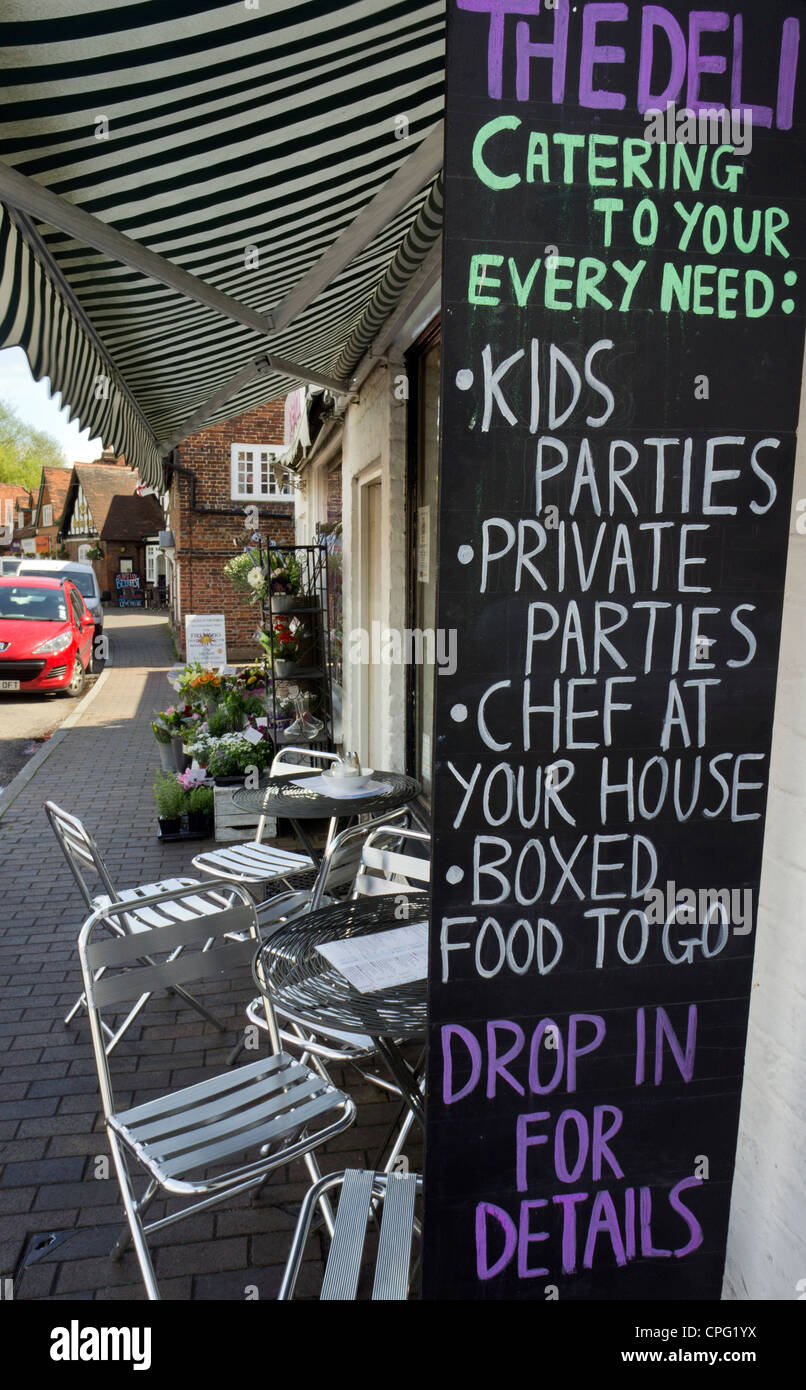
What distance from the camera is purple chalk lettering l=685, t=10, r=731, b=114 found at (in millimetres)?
1619

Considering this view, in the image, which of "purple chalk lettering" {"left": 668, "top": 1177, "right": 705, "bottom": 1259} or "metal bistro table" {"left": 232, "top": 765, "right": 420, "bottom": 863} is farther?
"metal bistro table" {"left": 232, "top": 765, "right": 420, "bottom": 863}

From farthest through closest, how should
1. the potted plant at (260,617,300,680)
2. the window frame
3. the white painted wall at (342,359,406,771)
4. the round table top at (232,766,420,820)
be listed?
the window frame
the potted plant at (260,617,300,680)
the white painted wall at (342,359,406,771)
the round table top at (232,766,420,820)

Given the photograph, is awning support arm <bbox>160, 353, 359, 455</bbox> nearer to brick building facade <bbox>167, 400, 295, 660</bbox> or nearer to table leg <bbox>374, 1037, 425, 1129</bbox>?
table leg <bbox>374, 1037, 425, 1129</bbox>

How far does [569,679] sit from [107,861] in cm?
511

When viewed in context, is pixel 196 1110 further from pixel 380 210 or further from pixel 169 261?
pixel 380 210

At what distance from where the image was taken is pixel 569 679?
1713 mm

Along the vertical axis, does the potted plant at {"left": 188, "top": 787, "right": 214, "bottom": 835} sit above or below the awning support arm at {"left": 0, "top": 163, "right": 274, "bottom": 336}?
below

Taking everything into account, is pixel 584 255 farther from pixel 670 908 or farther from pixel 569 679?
pixel 670 908

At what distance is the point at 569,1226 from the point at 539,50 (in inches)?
87.5

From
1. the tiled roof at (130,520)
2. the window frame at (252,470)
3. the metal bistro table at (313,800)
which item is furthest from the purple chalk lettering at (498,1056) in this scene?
the tiled roof at (130,520)

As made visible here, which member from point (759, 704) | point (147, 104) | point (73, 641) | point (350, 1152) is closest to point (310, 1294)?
point (350, 1152)

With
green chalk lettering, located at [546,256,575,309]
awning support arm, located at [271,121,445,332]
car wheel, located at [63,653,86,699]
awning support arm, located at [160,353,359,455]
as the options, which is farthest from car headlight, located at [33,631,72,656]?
green chalk lettering, located at [546,256,575,309]

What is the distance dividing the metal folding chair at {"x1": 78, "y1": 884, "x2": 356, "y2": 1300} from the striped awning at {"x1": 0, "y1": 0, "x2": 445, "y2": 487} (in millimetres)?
1754

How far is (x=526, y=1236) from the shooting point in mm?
1806
